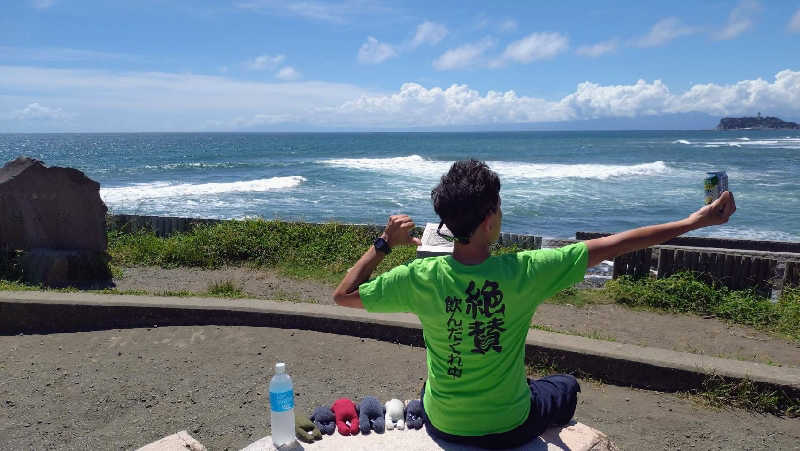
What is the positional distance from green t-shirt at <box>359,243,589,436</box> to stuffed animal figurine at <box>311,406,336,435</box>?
2.11 feet

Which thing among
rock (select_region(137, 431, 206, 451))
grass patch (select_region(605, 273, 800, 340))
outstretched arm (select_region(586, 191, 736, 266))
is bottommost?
grass patch (select_region(605, 273, 800, 340))

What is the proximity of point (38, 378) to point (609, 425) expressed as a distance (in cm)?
409

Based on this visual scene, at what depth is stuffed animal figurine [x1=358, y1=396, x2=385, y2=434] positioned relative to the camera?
2736 mm

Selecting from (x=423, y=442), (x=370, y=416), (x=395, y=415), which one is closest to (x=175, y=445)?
(x=370, y=416)

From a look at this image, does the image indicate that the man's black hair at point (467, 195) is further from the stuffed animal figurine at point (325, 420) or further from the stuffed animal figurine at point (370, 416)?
the stuffed animal figurine at point (325, 420)

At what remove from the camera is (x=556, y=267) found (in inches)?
87.2

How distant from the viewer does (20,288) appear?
257 inches

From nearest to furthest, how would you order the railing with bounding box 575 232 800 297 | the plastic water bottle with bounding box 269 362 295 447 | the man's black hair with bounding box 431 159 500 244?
the man's black hair with bounding box 431 159 500 244 < the plastic water bottle with bounding box 269 362 295 447 < the railing with bounding box 575 232 800 297

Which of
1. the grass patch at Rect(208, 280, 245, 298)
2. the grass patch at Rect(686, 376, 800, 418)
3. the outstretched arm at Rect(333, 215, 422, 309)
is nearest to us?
the outstretched arm at Rect(333, 215, 422, 309)

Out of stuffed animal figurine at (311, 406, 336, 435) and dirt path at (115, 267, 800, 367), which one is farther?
dirt path at (115, 267, 800, 367)

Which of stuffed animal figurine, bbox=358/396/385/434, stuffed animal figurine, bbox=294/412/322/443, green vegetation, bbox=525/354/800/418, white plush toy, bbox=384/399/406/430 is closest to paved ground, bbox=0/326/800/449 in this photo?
green vegetation, bbox=525/354/800/418

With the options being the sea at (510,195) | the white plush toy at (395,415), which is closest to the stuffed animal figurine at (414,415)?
the white plush toy at (395,415)

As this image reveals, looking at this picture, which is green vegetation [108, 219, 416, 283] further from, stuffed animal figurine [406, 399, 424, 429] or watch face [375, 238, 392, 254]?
watch face [375, 238, 392, 254]

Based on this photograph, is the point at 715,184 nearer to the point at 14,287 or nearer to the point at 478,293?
the point at 478,293
